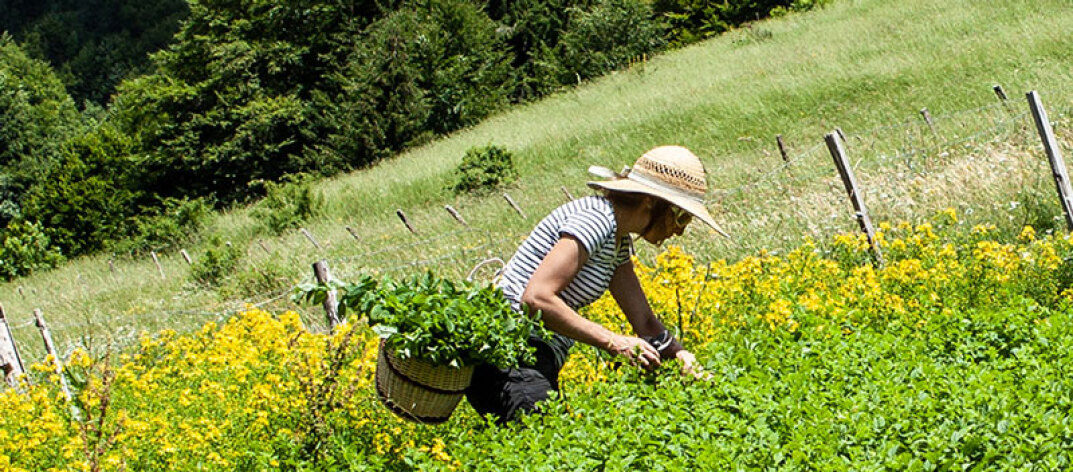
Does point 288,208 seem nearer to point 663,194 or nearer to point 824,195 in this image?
point 824,195

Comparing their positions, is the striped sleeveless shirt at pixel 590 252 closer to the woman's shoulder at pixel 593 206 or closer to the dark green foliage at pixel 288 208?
the woman's shoulder at pixel 593 206

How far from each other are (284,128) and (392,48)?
586 centimetres

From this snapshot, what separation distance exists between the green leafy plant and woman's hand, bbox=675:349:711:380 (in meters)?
0.61

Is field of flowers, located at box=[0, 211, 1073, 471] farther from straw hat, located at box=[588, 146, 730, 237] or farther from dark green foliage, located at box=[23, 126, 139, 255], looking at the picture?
dark green foliage, located at box=[23, 126, 139, 255]

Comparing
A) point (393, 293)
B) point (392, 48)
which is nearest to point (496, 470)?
point (393, 293)

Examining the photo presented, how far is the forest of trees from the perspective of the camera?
2986 centimetres

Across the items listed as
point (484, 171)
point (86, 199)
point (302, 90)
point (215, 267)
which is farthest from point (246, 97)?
point (215, 267)

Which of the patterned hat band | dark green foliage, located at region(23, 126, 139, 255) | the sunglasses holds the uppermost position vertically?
the patterned hat band

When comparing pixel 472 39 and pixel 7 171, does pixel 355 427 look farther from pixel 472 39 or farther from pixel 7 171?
pixel 7 171

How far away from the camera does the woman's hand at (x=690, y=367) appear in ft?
13.6

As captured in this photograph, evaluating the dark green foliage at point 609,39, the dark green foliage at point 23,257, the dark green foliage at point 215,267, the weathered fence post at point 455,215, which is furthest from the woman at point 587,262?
the dark green foliage at point 23,257

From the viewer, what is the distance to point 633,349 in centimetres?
396

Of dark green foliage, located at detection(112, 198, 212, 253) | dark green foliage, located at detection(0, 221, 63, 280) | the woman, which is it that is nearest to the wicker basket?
the woman

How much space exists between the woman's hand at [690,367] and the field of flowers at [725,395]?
2.2 inches
